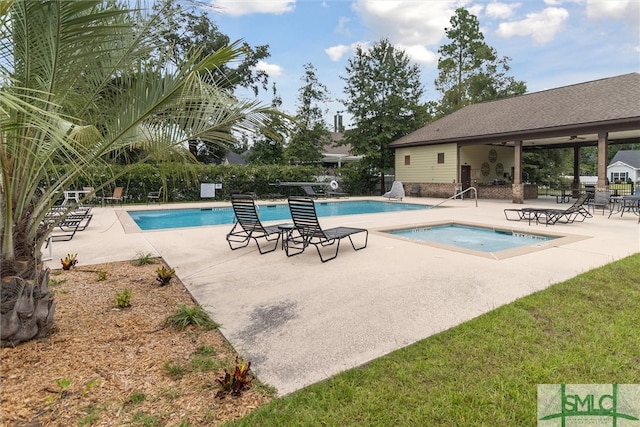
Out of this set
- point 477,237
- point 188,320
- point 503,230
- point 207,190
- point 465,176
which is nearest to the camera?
point 188,320

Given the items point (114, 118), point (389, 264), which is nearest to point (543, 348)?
point (389, 264)

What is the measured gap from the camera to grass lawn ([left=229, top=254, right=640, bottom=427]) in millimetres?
2203

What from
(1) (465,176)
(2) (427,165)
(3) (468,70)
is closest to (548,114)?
(1) (465,176)

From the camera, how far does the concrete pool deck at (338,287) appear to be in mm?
3098

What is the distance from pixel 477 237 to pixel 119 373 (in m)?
8.50

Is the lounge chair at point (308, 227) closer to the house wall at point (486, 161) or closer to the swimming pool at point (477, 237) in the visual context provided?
the swimming pool at point (477, 237)

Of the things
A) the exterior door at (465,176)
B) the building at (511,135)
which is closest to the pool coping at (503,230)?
the building at (511,135)

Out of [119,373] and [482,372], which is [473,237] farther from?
[119,373]

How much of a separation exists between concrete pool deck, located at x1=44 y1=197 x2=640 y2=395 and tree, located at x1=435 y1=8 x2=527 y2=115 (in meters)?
28.7

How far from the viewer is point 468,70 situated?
3612 centimetres

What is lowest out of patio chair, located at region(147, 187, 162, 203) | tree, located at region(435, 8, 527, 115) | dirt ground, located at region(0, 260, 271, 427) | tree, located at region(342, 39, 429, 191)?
dirt ground, located at region(0, 260, 271, 427)

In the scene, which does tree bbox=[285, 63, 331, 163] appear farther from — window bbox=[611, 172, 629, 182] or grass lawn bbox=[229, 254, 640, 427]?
window bbox=[611, 172, 629, 182]

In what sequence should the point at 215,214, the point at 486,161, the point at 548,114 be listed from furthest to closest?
the point at 486,161 < the point at 548,114 < the point at 215,214

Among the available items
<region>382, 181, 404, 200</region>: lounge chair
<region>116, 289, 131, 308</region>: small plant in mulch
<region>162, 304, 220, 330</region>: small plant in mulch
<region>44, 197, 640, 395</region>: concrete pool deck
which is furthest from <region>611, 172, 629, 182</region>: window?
<region>116, 289, 131, 308</region>: small plant in mulch
